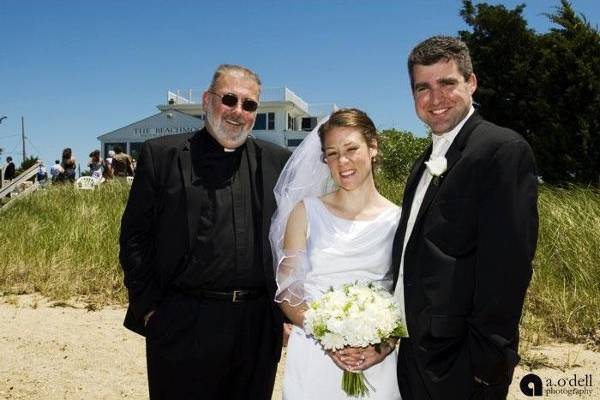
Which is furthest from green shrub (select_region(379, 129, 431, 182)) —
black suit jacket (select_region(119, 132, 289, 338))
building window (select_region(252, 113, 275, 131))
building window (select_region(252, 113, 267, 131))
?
building window (select_region(252, 113, 267, 131))

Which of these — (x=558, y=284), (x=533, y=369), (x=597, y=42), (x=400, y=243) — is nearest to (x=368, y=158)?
(x=400, y=243)

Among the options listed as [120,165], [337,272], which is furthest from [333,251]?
[120,165]

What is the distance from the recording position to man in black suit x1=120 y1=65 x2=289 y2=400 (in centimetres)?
353

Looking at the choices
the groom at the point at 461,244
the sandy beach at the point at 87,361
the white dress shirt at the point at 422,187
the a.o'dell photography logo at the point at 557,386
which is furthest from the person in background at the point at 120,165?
the groom at the point at 461,244

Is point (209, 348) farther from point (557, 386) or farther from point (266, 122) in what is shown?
point (266, 122)

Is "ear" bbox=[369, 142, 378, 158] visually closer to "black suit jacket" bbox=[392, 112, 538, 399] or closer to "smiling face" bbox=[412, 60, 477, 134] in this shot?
"smiling face" bbox=[412, 60, 477, 134]

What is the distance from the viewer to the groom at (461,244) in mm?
2479

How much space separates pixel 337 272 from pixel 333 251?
0.43 ft

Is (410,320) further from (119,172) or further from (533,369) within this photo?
(119,172)

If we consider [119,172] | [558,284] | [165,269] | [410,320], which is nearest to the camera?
[410,320]

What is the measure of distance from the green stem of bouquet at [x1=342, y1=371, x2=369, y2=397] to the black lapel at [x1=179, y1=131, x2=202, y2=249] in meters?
1.24

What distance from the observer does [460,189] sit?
8.66 feet

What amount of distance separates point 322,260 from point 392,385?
0.83 meters

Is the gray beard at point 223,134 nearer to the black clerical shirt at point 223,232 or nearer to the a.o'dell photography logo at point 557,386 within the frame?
the black clerical shirt at point 223,232
